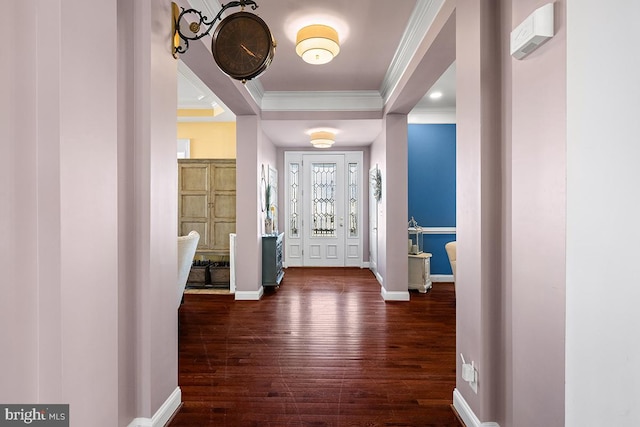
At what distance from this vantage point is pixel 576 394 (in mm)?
1189

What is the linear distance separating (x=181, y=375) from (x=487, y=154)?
2604 millimetres

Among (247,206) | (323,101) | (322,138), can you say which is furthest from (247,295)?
(323,101)

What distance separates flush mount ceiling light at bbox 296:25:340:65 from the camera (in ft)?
9.66

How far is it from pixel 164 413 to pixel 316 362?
121cm

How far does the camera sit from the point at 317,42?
294 centimetres

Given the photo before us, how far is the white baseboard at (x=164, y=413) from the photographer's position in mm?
1849

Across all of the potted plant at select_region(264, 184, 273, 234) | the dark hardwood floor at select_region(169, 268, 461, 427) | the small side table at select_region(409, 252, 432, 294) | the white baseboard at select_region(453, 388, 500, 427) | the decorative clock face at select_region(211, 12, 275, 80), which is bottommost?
the dark hardwood floor at select_region(169, 268, 461, 427)

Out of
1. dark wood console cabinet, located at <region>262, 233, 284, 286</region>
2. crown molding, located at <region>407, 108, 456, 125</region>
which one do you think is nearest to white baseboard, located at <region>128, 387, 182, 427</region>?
dark wood console cabinet, located at <region>262, 233, 284, 286</region>

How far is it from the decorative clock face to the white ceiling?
0.50 meters

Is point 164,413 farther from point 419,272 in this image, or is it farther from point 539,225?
point 419,272

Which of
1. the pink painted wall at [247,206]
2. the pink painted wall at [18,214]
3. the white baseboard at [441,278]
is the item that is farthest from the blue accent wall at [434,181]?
the pink painted wall at [18,214]

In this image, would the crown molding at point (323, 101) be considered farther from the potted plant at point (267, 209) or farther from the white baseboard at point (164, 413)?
the white baseboard at point (164, 413)

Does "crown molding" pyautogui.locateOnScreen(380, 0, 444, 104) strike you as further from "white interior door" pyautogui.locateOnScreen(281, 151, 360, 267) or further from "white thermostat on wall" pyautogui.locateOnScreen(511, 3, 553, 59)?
"white interior door" pyautogui.locateOnScreen(281, 151, 360, 267)

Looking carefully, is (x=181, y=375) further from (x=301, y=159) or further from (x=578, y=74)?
(x=301, y=159)
